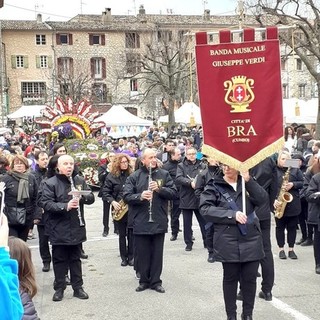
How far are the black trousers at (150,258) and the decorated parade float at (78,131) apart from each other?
399 inches

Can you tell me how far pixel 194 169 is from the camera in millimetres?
9539

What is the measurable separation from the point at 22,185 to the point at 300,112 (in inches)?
634

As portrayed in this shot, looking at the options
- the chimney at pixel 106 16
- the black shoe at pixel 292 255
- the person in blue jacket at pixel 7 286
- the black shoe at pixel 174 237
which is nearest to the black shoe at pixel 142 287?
the black shoe at pixel 292 255

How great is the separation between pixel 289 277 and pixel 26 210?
145 inches

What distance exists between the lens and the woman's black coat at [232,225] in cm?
519

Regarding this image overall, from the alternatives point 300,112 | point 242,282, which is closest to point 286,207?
point 242,282

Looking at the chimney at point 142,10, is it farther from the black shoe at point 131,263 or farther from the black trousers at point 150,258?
the black trousers at point 150,258

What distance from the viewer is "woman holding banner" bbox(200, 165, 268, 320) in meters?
5.19

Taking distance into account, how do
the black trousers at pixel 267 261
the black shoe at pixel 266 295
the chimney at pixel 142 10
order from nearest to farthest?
the black trousers at pixel 267 261
the black shoe at pixel 266 295
the chimney at pixel 142 10

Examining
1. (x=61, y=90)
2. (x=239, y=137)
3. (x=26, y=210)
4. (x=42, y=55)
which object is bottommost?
(x=26, y=210)

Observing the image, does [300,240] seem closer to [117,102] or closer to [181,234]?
[181,234]

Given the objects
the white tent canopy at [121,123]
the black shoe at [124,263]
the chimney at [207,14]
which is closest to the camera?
the black shoe at [124,263]

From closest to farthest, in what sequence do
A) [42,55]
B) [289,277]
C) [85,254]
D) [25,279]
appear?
→ 1. [25,279]
2. [289,277]
3. [85,254]
4. [42,55]

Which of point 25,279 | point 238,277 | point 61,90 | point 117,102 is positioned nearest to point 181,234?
point 238,277
